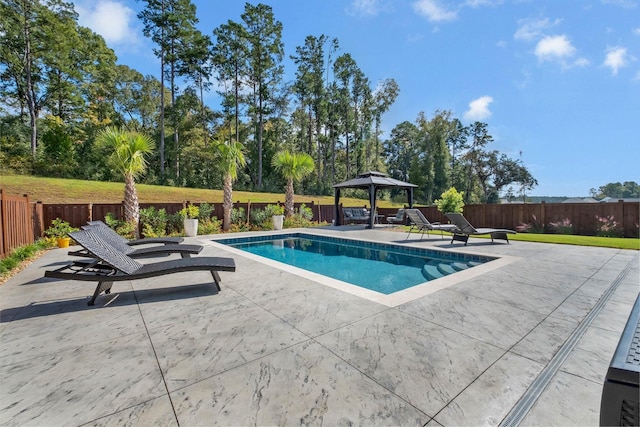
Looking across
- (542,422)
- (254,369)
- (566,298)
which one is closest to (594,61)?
(566,298)

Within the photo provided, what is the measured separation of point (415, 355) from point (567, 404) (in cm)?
91

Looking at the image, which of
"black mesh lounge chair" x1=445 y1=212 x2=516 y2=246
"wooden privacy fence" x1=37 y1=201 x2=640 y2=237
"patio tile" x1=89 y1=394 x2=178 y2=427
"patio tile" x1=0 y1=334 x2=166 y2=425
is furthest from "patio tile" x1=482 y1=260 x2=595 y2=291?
"wooden privacy fence" x1=37 y1=201 x2=640 y2=237

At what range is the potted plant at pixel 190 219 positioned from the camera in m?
10.8

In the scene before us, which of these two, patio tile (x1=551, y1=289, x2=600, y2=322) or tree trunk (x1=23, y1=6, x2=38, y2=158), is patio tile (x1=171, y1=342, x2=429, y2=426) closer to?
patio tile (x1=551, y1=289, x2=600, y2=322)

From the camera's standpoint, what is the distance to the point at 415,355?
7.30 ft

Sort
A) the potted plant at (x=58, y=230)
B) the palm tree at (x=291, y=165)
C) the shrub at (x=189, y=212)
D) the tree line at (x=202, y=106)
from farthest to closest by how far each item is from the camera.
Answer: the tree line at (x=202, y=106)
the palm tree at (x=291, y=165)
the shrub at (x=189, y=212)
the potted plant at (x=58, y=230)

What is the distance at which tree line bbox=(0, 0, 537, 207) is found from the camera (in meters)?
20.7

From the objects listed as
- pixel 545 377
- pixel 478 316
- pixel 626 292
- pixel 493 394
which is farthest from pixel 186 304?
pixel 626 292

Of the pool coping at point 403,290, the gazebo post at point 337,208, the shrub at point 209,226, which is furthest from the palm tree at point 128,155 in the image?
the gazebo post at point 337,208

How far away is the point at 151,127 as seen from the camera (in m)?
30.1

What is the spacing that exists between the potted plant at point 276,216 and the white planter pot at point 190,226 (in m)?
3.47

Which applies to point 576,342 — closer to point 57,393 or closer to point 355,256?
point 57,393

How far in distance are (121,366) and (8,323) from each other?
189cm

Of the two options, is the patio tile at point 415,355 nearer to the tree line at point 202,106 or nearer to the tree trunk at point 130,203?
the tree trunk at point 130,203
